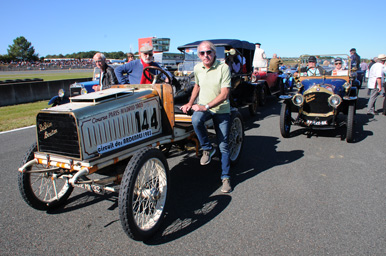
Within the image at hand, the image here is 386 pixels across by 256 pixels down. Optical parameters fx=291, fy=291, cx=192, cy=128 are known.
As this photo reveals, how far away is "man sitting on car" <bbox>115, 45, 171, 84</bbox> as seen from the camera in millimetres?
4590

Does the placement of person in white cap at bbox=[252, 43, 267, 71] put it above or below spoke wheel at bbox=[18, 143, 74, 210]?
above

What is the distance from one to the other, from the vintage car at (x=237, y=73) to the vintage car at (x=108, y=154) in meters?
4.35

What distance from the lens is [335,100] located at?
20.9ft

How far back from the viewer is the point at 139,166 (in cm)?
283

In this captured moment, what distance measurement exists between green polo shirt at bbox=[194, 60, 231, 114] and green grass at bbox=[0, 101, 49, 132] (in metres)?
6.55

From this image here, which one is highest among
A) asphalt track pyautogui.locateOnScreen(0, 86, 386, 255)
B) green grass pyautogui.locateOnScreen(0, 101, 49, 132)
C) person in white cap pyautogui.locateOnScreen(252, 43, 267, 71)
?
person in white cap pyautogui.locateOnScreen(252, 43, 267, 71)

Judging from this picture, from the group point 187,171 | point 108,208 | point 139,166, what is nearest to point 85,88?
point 187,171

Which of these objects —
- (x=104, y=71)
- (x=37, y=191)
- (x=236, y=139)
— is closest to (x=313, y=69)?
(x=236, y=139)

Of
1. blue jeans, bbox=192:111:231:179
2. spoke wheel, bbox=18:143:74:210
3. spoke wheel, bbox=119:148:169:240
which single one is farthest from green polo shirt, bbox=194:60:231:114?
spoke wheel, bbox=18:143:74:210

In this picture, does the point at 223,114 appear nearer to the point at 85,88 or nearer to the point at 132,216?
the point at 132,216

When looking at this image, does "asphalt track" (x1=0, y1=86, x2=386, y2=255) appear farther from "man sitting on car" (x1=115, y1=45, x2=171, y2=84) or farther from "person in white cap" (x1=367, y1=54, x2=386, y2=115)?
"person in white cap" (x1=367, y1=54, x2=386, y2=115)

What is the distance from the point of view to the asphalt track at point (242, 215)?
2771 mm

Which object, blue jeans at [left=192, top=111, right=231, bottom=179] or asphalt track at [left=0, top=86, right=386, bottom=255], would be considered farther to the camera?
blue jeans at [left=192, top=111, right=231, bottom=179]

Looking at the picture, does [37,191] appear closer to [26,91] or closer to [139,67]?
[139,67]
